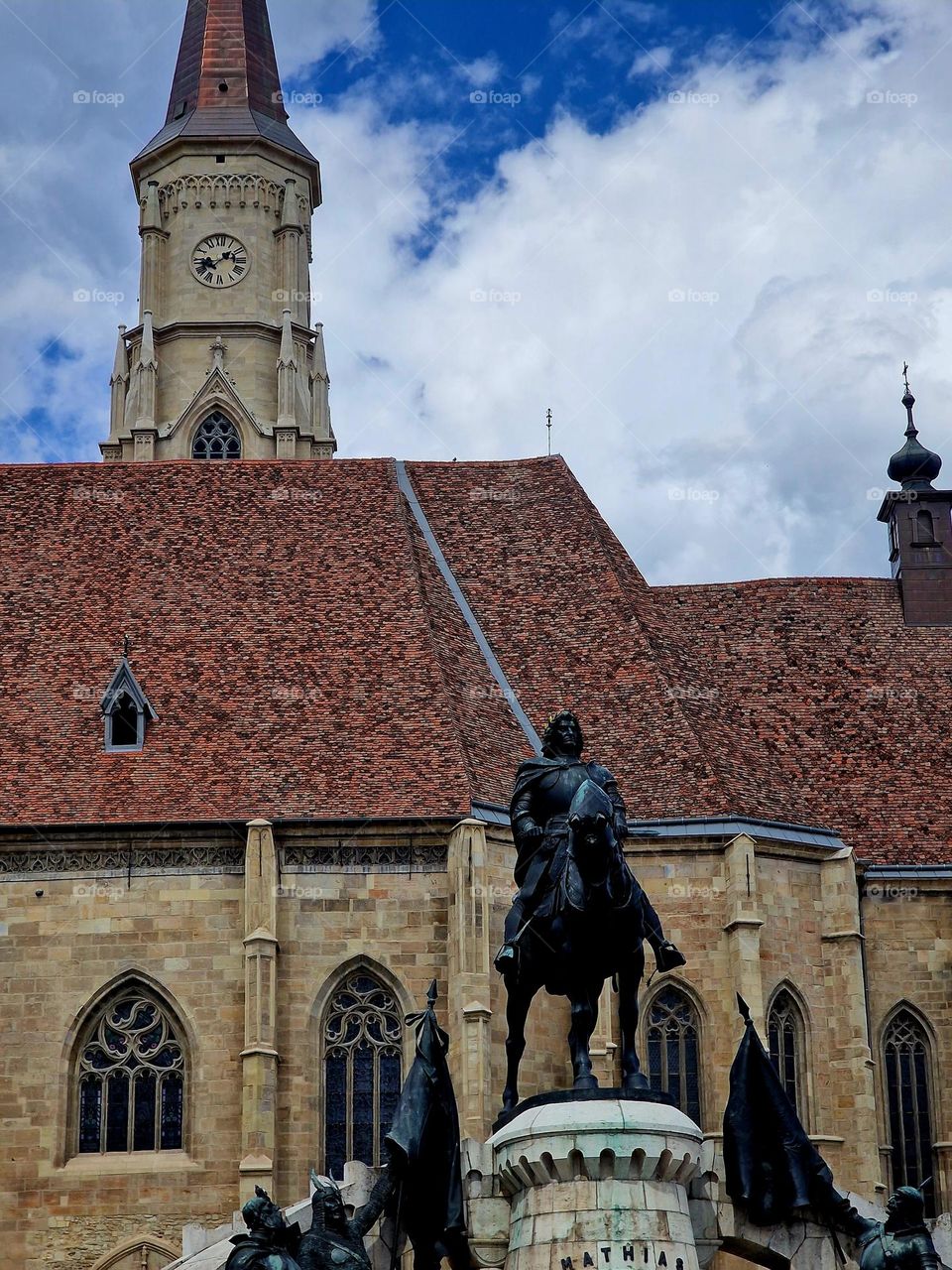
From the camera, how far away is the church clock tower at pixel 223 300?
53.9m

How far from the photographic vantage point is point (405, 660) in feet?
110

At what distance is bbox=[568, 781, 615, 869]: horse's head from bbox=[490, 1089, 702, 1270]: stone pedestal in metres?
1.95

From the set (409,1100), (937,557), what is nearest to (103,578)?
(937,557)

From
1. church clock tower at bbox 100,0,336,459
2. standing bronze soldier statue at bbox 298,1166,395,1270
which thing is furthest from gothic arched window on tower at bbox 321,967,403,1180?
church clock tower at bbox 100,0,336,459

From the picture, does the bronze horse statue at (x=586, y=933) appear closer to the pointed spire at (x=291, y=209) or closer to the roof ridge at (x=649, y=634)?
the roof ridge at (x=649, y=634)

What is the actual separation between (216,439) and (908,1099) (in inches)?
1046

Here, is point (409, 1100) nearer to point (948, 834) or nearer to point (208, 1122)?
point (208, 1122)

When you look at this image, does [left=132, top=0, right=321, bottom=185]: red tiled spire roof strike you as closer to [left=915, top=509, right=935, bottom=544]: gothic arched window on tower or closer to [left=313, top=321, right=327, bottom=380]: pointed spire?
[left=313, top=321, right=327, bottom=380]: pointed spire

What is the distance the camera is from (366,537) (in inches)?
1431

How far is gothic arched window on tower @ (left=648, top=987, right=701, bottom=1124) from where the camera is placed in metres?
31.3

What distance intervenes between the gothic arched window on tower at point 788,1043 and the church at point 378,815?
0.16 ft

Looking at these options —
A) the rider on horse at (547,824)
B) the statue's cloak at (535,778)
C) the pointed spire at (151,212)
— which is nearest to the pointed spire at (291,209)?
the pointed spire at (151,212)

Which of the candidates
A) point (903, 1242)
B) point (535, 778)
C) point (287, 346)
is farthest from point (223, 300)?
point (903, 1242)

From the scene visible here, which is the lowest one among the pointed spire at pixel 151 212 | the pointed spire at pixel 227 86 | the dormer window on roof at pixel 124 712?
the dormer window on roof at pixel 124 712
